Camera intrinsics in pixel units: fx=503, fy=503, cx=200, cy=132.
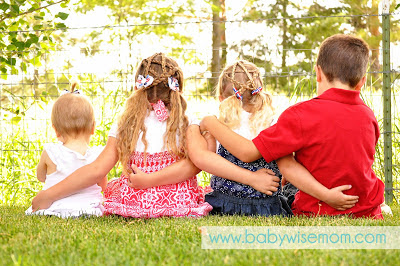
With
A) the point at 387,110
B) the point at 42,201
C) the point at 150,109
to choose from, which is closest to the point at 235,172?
the point at 150,109

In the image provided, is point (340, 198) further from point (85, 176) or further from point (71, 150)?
point (71, 150)

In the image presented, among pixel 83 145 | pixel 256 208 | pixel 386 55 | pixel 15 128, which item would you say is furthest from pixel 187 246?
pixel 15 128

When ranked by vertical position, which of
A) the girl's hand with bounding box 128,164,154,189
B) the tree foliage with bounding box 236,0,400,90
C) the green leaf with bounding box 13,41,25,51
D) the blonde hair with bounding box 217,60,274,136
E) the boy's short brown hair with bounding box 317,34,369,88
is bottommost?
the girl's hand with bounding box 128,164,154,189

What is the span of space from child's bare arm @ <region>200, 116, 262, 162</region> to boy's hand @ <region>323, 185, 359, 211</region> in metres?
0.48

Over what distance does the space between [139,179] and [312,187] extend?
1085 mm

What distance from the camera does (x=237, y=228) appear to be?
2.61 meters

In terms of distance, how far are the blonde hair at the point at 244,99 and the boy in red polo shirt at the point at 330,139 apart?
0.41ft

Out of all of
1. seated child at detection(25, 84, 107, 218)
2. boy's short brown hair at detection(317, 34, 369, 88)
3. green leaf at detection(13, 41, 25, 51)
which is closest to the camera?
boy's short brown hair at detection(317, 34, 369, 88)

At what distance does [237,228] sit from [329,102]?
3.21 feet

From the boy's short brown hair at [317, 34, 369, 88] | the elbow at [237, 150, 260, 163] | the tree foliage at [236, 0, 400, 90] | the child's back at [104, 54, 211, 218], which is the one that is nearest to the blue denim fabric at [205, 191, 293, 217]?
the child's back at [104, 54, 211, 218]

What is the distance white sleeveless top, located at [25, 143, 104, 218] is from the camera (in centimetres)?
339

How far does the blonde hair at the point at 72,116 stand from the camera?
3.48 metres

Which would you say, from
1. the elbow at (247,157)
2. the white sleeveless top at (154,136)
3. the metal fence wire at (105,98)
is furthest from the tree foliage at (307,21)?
the elbow at (247,157)

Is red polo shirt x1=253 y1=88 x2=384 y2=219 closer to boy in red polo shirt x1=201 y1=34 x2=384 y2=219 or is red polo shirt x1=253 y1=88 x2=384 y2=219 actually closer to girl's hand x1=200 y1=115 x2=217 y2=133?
boy in red polo shirt x1=201 y1=34 x2=384 y2=219
